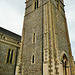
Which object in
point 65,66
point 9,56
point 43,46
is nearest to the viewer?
point 43,46

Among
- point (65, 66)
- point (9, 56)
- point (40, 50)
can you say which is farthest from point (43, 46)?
point (9, 56)

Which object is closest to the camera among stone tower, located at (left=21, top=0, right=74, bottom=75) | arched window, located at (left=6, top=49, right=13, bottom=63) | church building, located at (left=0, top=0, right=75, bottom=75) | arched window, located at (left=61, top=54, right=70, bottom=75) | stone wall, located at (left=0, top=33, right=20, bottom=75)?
stone tower, located at (left=21, top=0, right=74, bottom=75)

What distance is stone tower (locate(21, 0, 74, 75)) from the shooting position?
424 inches

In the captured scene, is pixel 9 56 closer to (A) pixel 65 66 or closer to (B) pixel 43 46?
(B) pixel 43 46

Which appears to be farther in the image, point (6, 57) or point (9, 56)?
point (9, 56)

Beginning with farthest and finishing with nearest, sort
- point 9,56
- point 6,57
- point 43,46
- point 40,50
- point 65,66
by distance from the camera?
point 9,56 → point 6,57 → point 65,66 → point 40,50 → point 43,46

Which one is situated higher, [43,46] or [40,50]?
[43,46]

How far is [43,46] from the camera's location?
39.3ft

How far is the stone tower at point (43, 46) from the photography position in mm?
10781

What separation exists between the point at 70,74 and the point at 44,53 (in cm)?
565

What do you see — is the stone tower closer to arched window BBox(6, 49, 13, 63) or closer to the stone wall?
the stone wall

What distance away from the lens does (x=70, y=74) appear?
13.0 metres

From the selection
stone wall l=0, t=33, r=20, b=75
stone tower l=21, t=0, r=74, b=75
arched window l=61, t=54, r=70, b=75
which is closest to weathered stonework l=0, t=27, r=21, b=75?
stone wall l=0, t=33, r=20, b=75

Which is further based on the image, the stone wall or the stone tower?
the stone wall
